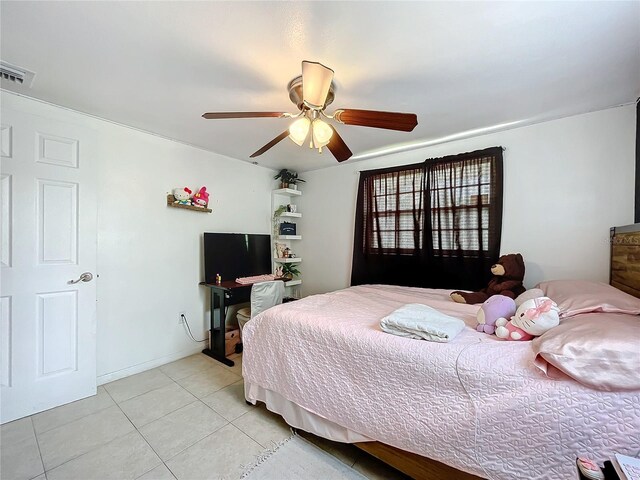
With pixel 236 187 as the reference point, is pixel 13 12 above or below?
above

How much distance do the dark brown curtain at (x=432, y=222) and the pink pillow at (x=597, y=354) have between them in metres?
1.44

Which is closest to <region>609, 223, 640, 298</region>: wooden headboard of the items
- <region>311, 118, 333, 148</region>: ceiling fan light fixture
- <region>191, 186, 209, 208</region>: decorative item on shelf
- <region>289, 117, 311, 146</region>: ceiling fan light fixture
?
<region>311, 118, 333, 148</region>: ceiling fan light fixture

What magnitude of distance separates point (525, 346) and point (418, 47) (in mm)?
1625

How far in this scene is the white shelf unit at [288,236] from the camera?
12.2 ft

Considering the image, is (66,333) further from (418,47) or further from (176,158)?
(418,47)

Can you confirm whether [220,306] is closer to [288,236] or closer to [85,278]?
[85,278]

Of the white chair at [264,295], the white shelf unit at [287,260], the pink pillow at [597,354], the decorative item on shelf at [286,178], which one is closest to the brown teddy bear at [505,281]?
the pink pillow at [597,354]

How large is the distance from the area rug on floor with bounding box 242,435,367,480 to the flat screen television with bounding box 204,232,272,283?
1904 mm

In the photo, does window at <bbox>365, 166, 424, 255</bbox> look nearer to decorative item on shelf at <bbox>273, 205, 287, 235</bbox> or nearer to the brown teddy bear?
the brown teddy bear

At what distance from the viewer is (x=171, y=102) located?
197 centimetres

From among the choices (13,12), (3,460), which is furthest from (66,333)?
(13,12)

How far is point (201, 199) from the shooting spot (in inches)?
114

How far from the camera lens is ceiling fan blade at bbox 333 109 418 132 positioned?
4.65 feet

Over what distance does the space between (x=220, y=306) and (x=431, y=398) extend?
2.26 metres
